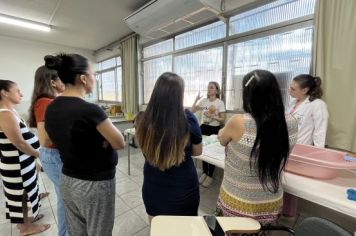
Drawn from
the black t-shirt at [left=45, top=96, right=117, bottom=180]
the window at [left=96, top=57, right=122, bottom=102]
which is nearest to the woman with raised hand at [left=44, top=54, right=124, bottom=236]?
the black t-shirt at [left=45, top=96, right=117, bottom=180]

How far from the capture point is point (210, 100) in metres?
2.82

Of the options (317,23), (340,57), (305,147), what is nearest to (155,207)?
(305,147)

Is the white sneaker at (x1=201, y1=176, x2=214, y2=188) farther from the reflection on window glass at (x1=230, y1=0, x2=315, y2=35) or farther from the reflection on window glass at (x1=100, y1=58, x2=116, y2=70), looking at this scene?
the reflection on window glass at (x1=100, y1=58, x2=116, y2=70)

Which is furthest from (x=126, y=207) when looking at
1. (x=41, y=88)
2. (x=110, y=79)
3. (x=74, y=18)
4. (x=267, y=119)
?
(x=110, y=79)

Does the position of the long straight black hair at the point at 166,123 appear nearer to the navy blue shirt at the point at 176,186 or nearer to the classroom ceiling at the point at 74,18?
the navy blue shirt at the point at 176,186

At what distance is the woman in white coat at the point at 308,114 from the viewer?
1.67m

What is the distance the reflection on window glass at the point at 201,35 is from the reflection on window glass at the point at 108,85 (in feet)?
9.79

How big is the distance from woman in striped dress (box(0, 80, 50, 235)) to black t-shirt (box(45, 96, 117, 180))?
844mm

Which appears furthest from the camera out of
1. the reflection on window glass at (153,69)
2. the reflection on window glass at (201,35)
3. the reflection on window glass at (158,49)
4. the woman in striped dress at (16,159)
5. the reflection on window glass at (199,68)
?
the reflection on window glass at (153,69)

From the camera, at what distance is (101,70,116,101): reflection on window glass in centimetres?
592

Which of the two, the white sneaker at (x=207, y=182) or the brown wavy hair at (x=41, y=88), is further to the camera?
the white sneaker at (x=207, y=182)

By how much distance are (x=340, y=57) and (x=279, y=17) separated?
898mm

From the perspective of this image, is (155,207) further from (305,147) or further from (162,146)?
(305,147)

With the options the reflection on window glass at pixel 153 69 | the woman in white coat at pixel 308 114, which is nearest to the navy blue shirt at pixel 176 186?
the woman in white coat at pixel 308 114
